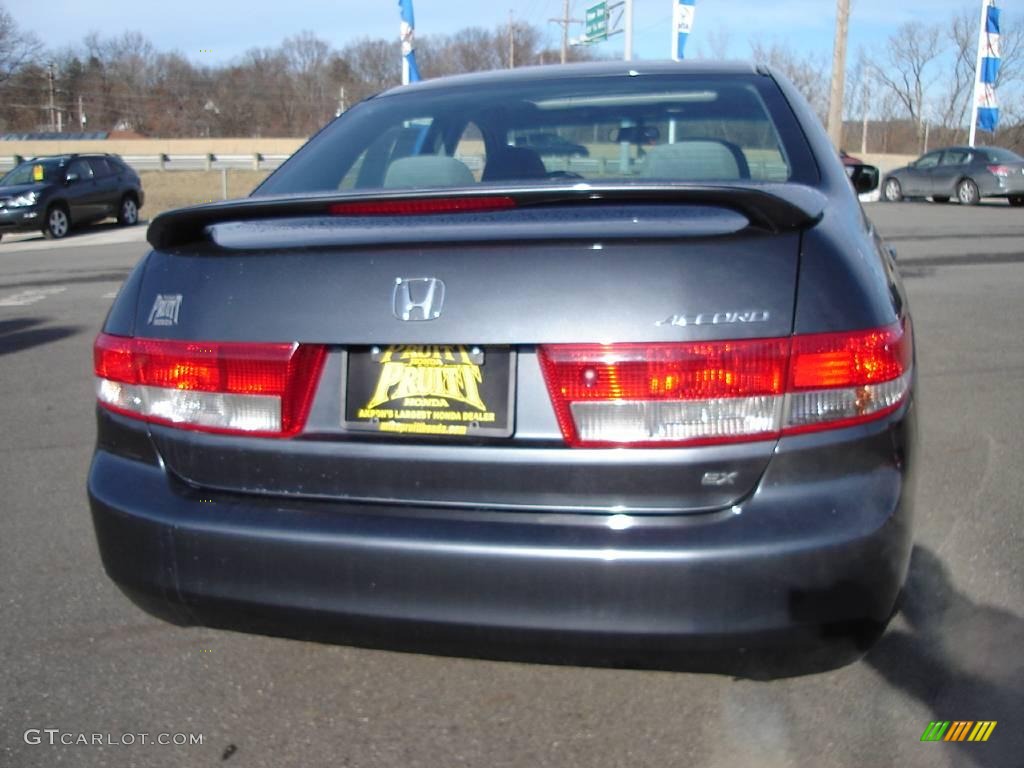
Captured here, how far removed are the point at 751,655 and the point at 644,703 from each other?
0.64m

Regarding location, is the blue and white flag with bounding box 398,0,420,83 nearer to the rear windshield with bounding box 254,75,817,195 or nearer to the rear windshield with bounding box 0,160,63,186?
the rear windshield with bounding box 0,160,63,186

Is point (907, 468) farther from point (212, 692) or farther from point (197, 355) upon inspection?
point (212, 692)

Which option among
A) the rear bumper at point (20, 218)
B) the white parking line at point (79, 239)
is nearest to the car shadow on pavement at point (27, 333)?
the white parking line at point (79, 239)

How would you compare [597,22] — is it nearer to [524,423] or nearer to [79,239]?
[79,239]

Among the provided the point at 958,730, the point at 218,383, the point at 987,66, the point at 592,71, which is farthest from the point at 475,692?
the point at 987,66

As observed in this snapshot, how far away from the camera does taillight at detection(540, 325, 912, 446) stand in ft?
6.87

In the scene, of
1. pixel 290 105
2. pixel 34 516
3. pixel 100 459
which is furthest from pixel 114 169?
pixel 290 105

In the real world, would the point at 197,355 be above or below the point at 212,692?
above

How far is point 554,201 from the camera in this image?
7.63 ft

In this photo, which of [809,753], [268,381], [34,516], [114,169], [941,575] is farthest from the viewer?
[114,169]

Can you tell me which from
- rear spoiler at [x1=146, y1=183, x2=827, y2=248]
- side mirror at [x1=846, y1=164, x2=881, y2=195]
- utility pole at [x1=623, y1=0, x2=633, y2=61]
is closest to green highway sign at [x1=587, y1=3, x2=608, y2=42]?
utility pole at [x1=623, y1=0, x2=633, y2=61]

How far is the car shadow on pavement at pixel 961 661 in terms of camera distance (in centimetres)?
254

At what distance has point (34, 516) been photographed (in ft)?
13.8

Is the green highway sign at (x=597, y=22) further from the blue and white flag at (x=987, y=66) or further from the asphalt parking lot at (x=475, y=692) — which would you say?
the asphalt parking lot at (x=475, y=692)
